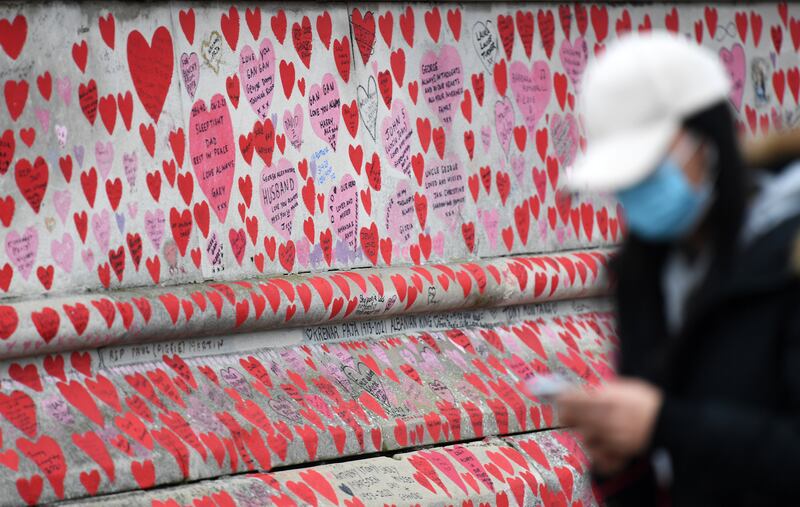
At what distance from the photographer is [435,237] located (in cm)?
684

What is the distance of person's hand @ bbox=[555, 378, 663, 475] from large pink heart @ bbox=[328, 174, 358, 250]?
400cm

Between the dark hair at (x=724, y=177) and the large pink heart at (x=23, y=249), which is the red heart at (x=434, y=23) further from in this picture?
the dark hair at (x=724, y=177)

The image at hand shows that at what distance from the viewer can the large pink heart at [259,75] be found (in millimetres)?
6059

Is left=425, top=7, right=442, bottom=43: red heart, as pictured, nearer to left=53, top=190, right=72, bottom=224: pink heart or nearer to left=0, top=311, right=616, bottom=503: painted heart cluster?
left=0, top=311, right=616, bottom=503: painted heart cluster

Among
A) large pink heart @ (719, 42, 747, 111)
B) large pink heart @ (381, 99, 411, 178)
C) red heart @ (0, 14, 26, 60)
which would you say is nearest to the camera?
red heart @ (0, 14, 26, 60)

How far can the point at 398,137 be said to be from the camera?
6.68m

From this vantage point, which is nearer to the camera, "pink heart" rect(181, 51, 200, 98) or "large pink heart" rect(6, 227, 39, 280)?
"large pink heart" rect(6, 227, 39, 280)

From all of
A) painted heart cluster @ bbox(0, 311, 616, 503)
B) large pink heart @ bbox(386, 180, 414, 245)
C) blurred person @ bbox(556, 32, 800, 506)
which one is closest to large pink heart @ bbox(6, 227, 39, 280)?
painted heart cluster @ bbox(0, 311, 616, 503)

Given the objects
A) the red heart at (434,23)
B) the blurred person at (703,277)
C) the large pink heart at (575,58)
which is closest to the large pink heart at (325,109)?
the red heart at (434,23)

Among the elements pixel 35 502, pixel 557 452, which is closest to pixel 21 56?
pixel 35 502

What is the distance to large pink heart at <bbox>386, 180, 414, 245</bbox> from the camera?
21.8 feet

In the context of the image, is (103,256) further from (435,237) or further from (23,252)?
(435,237)

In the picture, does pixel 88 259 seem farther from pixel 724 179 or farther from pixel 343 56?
pixel 724 179

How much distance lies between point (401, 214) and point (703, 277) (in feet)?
14.1
